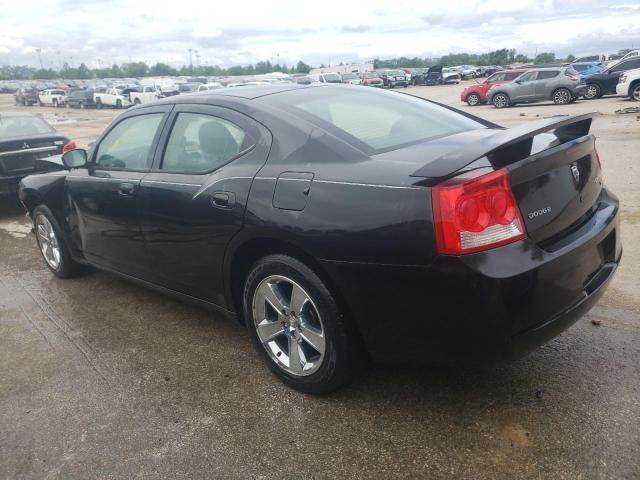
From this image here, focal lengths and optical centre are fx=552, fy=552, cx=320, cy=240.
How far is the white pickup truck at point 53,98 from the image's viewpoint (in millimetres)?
44781

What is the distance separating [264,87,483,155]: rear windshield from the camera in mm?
2861

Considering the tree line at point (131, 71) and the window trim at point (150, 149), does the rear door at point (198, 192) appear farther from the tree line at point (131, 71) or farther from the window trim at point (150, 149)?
the tree line at point (131, 71)

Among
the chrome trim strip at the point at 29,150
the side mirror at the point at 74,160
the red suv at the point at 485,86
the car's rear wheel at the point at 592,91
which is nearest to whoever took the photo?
the side mirror at the point at 74,160

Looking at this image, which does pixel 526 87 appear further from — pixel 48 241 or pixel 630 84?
pixel 48 241

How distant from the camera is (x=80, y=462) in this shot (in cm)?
251

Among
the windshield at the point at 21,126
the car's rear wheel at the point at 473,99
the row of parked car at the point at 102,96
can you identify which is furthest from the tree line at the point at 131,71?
the windshield at the point at 21,126

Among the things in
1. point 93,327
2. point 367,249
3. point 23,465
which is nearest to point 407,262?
point 367,249

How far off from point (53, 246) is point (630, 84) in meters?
19.7

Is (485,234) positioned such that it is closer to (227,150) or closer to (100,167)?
(227,150)

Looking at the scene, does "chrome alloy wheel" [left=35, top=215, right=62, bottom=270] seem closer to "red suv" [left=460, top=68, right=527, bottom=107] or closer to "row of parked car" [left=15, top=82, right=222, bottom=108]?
"red suv" [left=460, top=68, right=527, bottom=107]

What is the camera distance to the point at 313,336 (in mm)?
2752

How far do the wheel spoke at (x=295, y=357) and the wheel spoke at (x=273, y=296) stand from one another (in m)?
0.18

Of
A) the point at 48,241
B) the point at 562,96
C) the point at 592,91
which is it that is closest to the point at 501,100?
the point at 562,96

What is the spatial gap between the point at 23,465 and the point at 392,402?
5.75 ft
